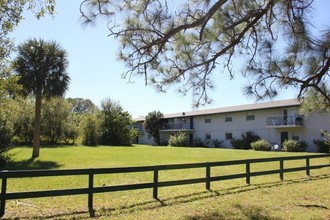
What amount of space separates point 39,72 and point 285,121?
25.7m

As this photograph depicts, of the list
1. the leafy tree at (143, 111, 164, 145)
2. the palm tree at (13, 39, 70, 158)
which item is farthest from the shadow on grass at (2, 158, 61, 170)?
the leafy tree at (143, 111, 164, 145)

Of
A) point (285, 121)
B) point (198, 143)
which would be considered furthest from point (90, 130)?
point (285, 121)

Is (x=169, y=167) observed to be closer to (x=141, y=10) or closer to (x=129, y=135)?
(x=141, y=10)

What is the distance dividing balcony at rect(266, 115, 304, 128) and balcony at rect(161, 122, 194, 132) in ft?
49.8

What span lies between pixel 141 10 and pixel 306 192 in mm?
7569

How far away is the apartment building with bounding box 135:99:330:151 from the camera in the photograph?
34312 millimetres

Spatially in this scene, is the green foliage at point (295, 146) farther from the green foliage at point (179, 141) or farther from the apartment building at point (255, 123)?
the green foliage at point (179, 141)

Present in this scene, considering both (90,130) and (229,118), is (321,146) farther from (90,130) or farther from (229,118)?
(90,130)

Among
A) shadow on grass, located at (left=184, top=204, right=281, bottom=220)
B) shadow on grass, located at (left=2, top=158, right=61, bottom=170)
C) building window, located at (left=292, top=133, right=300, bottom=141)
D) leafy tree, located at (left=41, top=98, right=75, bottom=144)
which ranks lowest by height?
shadow on grass, located at (left=184, top=204, right=281, bottom=220)

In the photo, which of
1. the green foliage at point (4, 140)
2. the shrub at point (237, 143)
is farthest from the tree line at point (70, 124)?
the shrub at point (237, 143)

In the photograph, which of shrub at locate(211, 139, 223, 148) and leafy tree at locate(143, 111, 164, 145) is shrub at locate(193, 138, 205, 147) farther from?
leafy tree at locate(143, 111, 164, 145)

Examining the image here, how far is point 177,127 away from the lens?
52562mm

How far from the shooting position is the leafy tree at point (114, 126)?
145 ft

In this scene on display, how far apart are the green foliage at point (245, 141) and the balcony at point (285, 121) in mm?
2302
